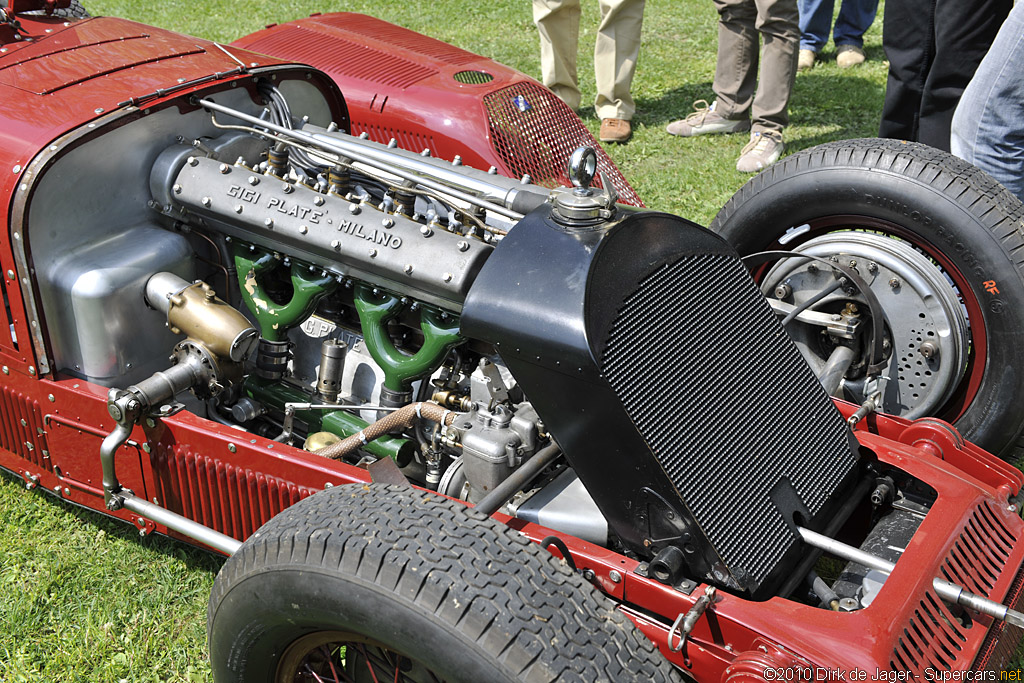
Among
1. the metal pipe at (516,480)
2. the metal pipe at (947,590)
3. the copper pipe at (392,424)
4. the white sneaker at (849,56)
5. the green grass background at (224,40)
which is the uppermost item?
the metal pipe at (947,590)

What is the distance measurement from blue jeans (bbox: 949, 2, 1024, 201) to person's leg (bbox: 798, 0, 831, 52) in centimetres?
446

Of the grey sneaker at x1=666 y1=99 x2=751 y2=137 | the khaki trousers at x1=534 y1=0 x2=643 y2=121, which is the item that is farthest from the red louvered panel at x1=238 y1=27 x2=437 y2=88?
the grey sneaker at x1=666 y1=99 x2=751 y2=137

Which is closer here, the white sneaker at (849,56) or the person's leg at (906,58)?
the person's leg at (906,58)

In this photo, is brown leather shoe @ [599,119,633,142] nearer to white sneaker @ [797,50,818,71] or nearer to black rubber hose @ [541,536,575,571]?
white sneaker @ [797,50,818,71]

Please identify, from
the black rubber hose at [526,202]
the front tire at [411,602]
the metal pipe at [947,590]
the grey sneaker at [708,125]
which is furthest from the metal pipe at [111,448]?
the grey sneaker at [708,125]

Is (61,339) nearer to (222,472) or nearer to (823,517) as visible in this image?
(222,472)

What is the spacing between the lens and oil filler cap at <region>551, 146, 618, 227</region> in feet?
6.72

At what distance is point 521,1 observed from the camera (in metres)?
9.12

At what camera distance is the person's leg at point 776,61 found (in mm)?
5410

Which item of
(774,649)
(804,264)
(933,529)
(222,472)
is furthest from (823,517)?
(222,472)

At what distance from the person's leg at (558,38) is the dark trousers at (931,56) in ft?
6.48

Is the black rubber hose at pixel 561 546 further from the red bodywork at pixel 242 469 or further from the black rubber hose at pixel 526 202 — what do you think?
the black rubber hose at pixel 526 202

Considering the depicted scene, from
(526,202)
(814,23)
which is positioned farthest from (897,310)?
(814,23)

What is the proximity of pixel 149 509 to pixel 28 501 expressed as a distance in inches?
35.9
